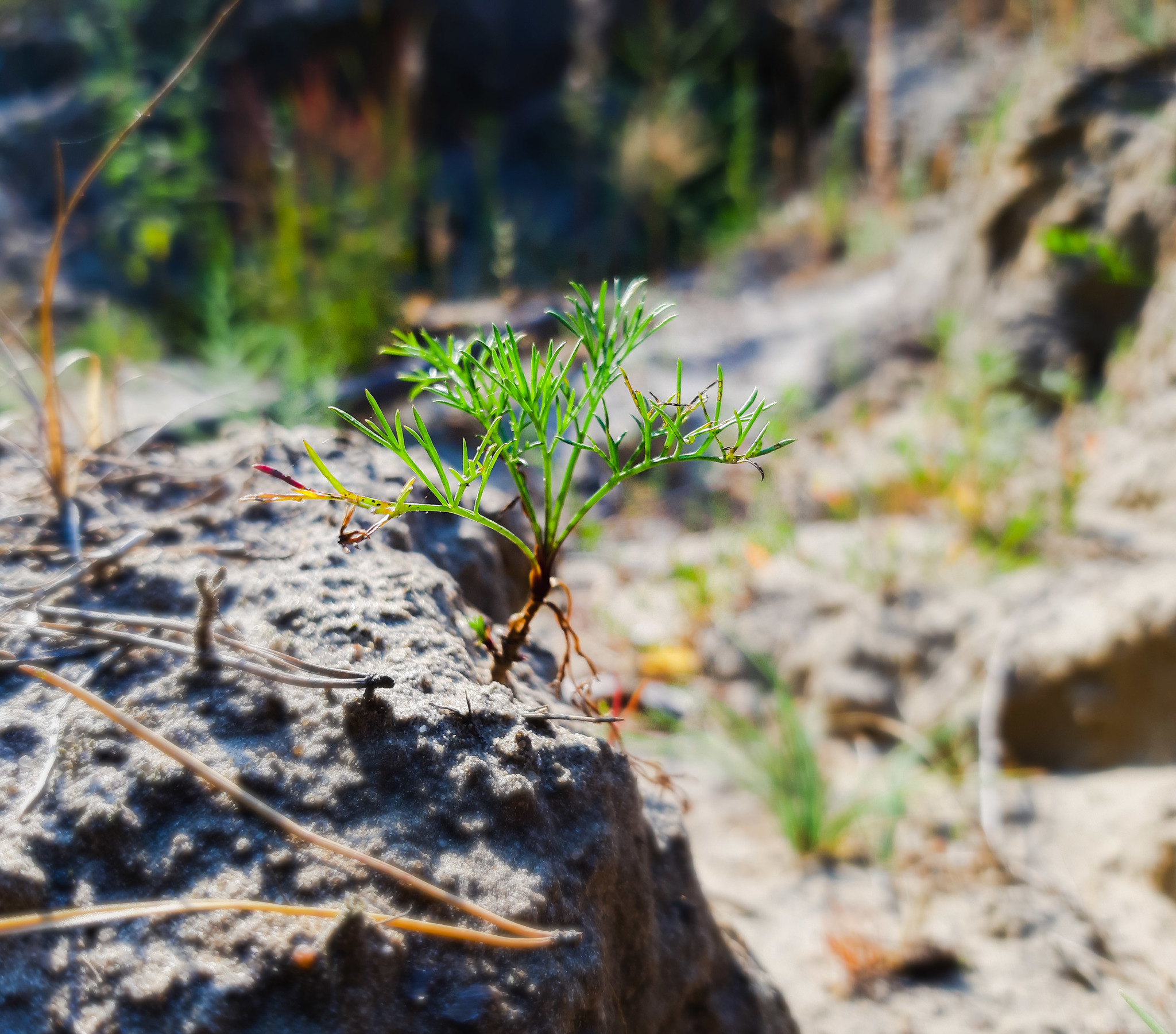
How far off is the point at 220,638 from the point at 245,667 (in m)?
0.05

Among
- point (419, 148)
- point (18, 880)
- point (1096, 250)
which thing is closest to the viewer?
point (18, 880)

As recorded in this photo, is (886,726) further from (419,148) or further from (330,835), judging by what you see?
(419,148)

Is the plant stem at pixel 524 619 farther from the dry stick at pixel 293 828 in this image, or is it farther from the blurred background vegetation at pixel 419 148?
the blurred background vegetation at pixel 419 148

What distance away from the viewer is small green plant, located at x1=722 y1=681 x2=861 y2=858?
1.70 metres

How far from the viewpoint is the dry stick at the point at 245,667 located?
638 millimetres

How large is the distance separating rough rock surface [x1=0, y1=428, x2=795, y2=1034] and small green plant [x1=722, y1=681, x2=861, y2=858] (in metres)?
0.91

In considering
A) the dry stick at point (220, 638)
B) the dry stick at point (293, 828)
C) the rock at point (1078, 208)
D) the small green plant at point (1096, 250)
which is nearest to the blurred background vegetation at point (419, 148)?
the rock at point (1078, 208)

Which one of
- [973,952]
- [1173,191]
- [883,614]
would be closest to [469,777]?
[973,952]

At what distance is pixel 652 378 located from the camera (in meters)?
3.99

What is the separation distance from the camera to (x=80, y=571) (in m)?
0.77

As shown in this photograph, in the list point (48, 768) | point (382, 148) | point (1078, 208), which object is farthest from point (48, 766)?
point (382, 148)

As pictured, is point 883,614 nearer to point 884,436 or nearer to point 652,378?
point 884,436

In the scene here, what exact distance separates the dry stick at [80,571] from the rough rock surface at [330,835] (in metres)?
0.02

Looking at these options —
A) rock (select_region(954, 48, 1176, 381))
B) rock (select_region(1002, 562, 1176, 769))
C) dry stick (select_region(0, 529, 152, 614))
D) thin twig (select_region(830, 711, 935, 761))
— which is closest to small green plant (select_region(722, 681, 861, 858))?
thin twig (select_region(830, 711, 935, 761))
